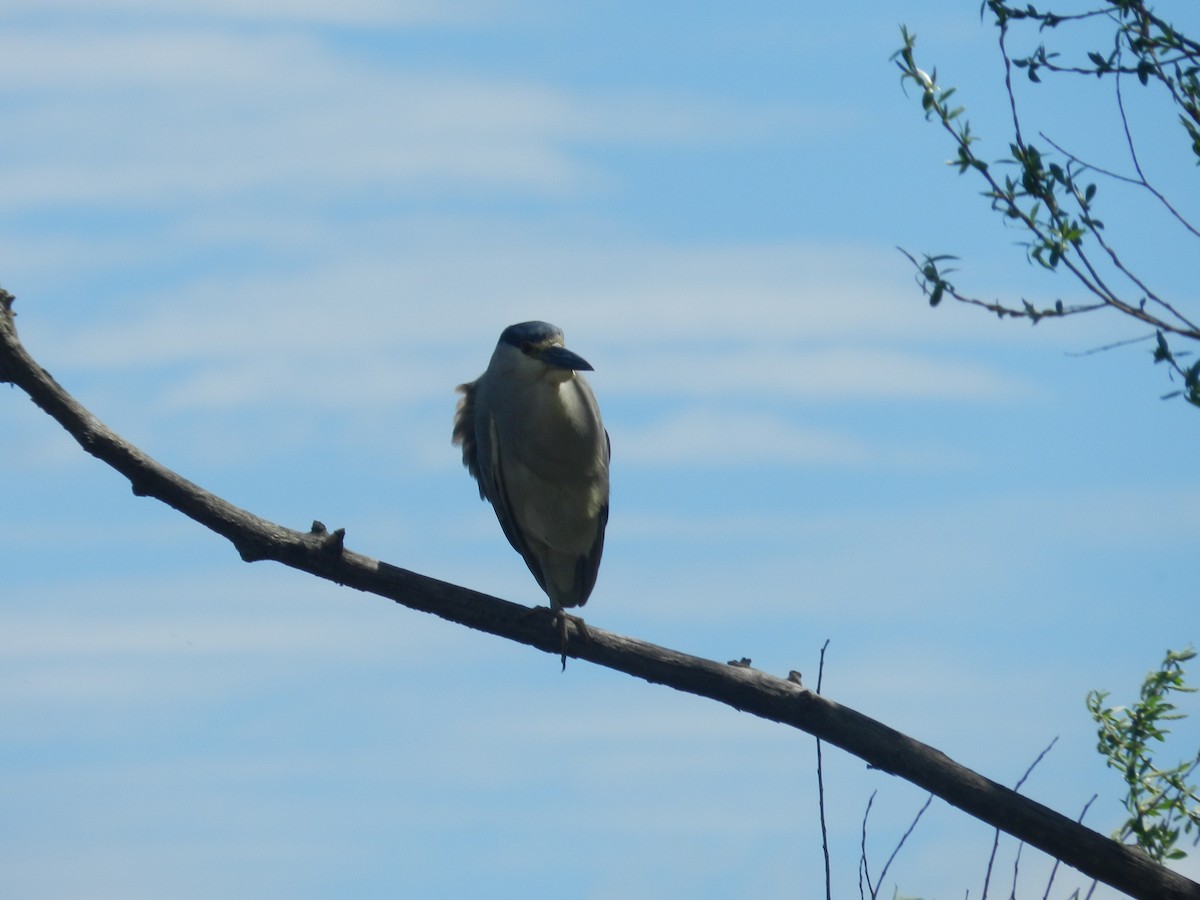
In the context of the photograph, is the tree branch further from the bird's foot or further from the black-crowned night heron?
the black-crowned night heron


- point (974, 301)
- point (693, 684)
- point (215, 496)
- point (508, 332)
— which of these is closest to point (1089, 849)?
point (693, 684)

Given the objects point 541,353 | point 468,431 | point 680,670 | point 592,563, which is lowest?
point 680,670

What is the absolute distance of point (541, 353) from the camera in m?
5.64

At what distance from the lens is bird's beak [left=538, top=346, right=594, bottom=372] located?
547cm

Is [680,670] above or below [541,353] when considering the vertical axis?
below

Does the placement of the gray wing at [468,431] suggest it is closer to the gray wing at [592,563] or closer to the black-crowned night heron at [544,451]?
the black-crowned night heron at [544,451]

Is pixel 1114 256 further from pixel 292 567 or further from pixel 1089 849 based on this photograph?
pixel 292 567

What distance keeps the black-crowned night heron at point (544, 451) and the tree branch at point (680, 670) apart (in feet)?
5.18

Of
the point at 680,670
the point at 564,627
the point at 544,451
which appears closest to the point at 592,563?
the point at 544,451

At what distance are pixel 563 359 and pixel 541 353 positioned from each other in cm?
14

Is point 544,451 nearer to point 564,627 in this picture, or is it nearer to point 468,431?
point 468,431

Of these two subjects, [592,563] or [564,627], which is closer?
[564,627]

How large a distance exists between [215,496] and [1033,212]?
7.88ft

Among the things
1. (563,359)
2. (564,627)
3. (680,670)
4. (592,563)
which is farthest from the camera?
(592,563)
